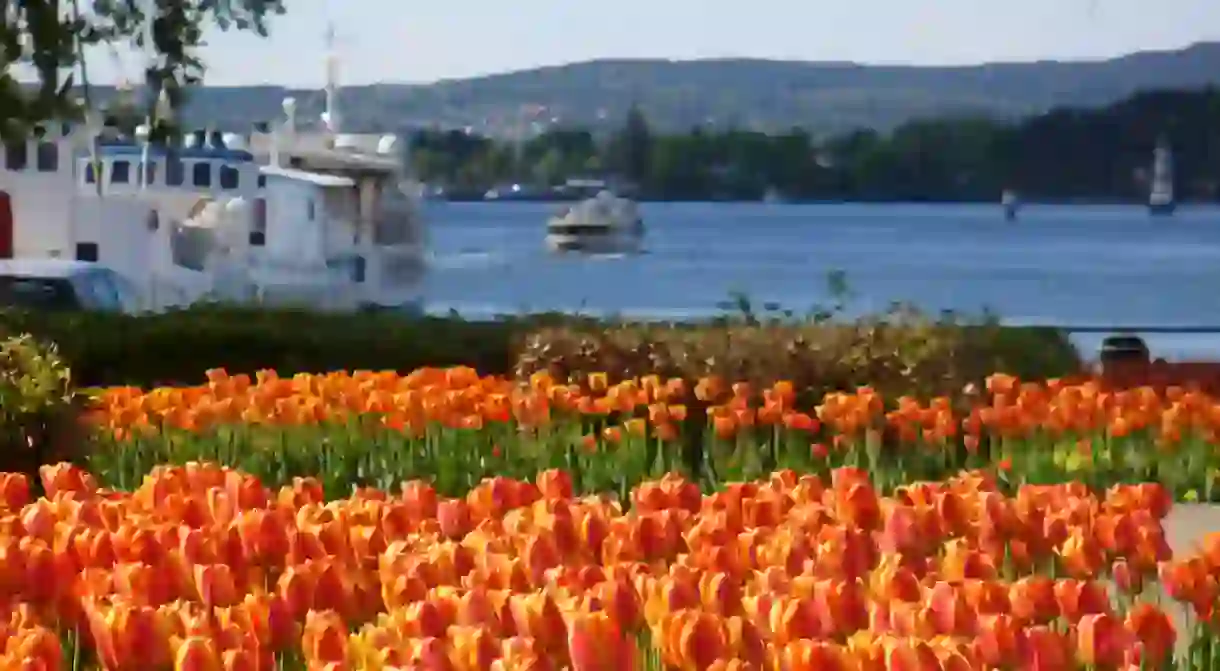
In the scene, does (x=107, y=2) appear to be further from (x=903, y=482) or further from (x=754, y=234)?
(x=754, y=234)

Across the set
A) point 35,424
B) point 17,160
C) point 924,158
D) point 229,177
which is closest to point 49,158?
point 17,160

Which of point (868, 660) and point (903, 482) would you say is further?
point (903, 482)

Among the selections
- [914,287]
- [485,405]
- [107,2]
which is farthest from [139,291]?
[914,287]

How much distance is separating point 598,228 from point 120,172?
1169 cm

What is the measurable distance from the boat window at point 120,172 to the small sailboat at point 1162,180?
17446 mm

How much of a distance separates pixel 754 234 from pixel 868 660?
69.8m

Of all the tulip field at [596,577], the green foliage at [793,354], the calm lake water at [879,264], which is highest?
the tulip field at [596,577]

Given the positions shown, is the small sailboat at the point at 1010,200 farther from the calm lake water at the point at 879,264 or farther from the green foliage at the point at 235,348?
the green foliage at the point at 235,348

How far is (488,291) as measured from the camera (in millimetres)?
45469

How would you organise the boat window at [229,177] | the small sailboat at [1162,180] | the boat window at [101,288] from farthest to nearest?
1. the boat window at [229,177]
2. the small sailboat at [1162,180]
3. the boat window at [101,288]

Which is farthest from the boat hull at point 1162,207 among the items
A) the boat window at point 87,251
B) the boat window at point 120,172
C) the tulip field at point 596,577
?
the tulip field at point 596,577

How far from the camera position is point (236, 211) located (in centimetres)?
3238

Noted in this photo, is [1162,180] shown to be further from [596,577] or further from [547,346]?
[596,577]

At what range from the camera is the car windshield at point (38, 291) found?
58.8 feet
